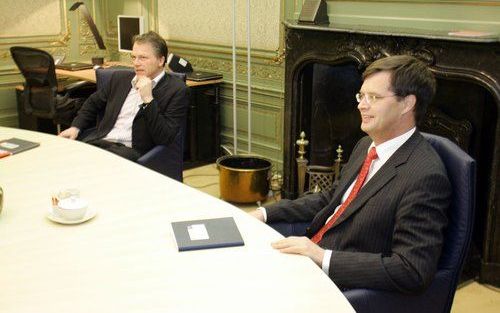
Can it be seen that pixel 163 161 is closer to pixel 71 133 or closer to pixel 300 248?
pixel 71 133

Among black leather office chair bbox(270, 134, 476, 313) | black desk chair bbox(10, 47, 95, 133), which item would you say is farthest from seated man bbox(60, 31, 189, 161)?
black leather office chair bbox(270, 134, 476, 313)

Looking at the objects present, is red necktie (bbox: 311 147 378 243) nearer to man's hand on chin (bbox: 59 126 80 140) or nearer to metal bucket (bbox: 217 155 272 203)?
man's hand on chin (bbox: 59 126 80 140)

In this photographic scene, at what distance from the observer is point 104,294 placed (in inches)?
59.5

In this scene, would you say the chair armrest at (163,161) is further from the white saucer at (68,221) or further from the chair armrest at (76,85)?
the chair armrest at (76,85)

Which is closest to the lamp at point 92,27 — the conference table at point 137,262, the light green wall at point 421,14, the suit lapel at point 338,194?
the light green wall at point 421,14

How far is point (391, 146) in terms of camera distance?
6.60ft

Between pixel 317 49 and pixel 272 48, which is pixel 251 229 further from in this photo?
pixel 272 48

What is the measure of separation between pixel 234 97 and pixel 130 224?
281 centimetres

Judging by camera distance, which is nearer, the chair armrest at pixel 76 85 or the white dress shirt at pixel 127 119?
the white dress shirt at pixel 127 119

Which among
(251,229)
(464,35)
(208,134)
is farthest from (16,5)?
(251,229)

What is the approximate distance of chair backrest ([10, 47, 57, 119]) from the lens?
15.9 feet

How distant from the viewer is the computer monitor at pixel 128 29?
5.47 metres

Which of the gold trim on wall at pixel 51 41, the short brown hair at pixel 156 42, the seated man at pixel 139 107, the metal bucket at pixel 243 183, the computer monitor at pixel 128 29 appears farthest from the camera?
the gold trim on wall at pixel 51 41

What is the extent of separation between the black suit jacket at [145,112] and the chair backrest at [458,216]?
5.88ft
